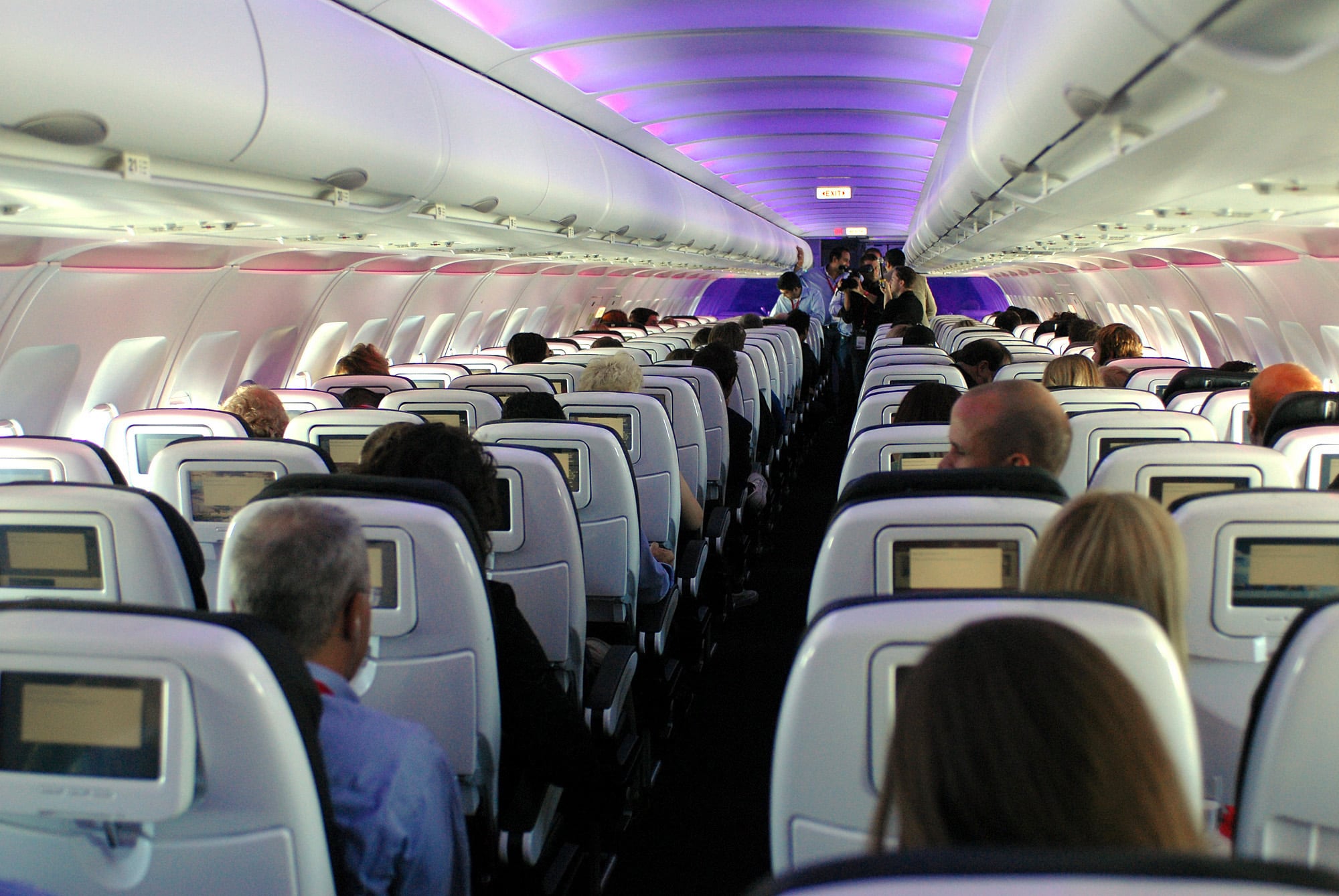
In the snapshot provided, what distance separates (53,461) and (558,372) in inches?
176

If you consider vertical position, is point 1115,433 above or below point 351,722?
above

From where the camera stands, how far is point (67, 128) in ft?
10.5

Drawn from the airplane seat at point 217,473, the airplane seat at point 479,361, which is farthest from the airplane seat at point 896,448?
the airplane seat at point 479,361

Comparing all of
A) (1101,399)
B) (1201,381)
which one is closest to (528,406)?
(1101,399)

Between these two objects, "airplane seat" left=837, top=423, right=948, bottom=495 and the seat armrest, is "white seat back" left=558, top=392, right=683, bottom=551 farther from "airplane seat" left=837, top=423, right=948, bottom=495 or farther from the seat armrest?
"airplane seat" left=837, top=423, right=948, bottom=495

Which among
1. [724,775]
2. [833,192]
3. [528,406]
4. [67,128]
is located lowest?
[724,775]

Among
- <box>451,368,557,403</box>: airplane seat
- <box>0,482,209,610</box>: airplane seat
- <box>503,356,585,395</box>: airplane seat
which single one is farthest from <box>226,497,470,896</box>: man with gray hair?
<box>503,356,585,395</box>: airplane seat

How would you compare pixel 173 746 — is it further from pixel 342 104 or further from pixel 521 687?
pixel 342 104

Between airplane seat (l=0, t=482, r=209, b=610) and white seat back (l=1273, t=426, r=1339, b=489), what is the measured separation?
138 inches

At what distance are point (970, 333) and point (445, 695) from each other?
10.9 meters

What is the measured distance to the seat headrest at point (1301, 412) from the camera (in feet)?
13.4

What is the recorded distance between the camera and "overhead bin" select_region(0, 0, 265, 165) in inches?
111

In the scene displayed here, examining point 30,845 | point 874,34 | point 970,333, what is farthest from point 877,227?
point 30,845

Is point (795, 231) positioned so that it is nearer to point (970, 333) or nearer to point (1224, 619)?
point (970, 333)
